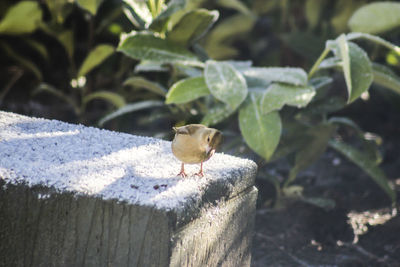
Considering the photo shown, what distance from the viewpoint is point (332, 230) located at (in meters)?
1.59

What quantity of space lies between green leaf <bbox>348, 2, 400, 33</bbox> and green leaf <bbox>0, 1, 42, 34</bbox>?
4.55 ft

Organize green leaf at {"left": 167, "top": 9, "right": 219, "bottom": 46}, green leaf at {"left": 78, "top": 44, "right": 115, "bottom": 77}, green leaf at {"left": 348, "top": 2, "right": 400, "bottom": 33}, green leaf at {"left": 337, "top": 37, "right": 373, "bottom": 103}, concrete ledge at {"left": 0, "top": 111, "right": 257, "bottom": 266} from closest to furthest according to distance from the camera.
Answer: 1. concrete ledge at {"left": 0, "top": 111, "right": 257, "bottom": 266}
2. green leaf at {"left": 337, "top": 37, "right": 373, "bottom": 103}
3. green leaf at {"left": 167, "top": 9, "right": 219, "bottom": 46}
4. green leaf at {"left": 348, "top": 2, "right": 400, "bottom": 33}
5. green leaf at {"left": 78, "top": 44, "right": 115, "bottom": 77}

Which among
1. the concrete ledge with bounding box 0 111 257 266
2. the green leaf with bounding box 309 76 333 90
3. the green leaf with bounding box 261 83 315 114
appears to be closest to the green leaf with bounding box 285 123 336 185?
the green leaf with bounding box 309 76 333 90

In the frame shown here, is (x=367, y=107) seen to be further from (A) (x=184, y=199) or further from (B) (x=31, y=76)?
(A) (x=184, y=199)

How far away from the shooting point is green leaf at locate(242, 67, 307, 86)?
1.50 metres

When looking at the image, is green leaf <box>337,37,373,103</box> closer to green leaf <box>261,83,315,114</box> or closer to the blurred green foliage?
the blurred green foliage

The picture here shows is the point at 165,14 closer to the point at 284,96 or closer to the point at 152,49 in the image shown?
the point at 152,49

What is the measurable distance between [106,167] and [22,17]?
4.74 feet

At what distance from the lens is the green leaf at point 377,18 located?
5.98 ft

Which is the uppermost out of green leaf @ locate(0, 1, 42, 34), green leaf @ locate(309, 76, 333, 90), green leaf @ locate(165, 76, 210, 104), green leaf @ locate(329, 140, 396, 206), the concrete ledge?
green leaf @ locate(0, 1, 42, 34)

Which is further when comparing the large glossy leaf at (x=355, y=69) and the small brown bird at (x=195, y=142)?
the large glossy leaf at (x=355, y=69)

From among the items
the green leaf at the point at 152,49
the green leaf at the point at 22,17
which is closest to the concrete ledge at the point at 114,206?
Answer: the green leaf at the point at 152,49

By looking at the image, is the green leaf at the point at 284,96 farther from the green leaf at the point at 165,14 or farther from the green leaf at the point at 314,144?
the green leaf at the point at 165,14

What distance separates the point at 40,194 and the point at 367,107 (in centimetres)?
225
